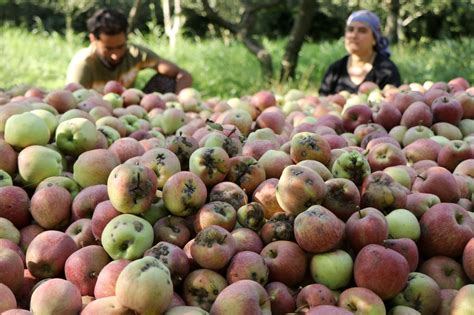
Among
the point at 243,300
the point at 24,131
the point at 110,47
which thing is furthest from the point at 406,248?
the point at 110,47

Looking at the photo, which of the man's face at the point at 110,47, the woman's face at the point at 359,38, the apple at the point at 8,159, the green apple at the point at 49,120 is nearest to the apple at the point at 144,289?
the apple at the point at 8,159

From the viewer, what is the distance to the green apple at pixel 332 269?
183 cm

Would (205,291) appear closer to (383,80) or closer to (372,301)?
(372,301)

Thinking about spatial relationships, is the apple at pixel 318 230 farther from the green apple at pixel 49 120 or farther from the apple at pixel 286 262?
the green apple at pixel 49 120

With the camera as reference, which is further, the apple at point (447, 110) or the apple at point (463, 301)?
the apple at point (447, 110)

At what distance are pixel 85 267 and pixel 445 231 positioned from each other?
1205 mm

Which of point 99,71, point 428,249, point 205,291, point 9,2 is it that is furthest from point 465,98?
point 9,2

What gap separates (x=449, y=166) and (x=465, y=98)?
2.85 feet

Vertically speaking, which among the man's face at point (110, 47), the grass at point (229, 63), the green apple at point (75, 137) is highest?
the man's face at point (110, 47)

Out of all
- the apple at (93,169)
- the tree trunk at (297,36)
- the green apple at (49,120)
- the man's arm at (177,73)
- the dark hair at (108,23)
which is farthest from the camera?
the tree trunk at (297,36)

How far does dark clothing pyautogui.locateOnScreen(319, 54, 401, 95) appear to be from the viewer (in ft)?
19.0

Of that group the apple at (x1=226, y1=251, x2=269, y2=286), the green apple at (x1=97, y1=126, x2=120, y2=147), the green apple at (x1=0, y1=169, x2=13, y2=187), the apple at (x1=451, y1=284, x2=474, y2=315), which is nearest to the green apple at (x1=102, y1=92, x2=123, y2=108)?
the green apple at (x1=97, y1=126, x2=120, y2=147)

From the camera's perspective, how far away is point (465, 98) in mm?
3430

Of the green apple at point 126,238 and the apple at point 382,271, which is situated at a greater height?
the green apple at point 126,238
